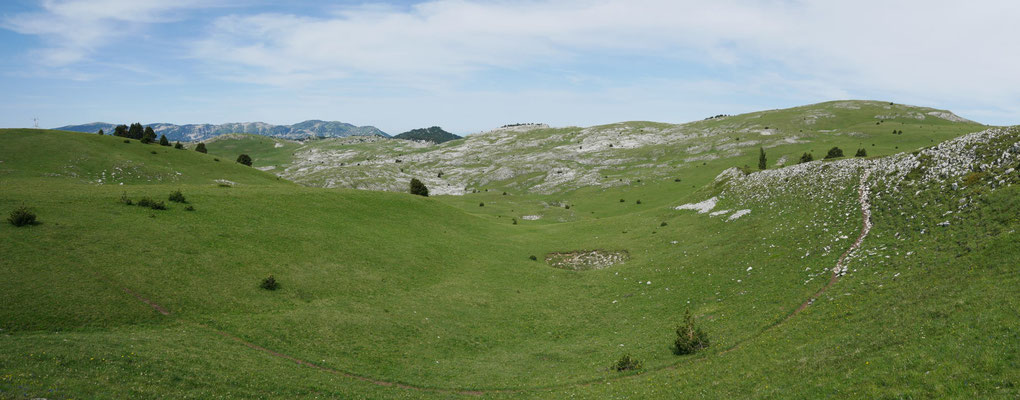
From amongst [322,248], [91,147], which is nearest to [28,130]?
[91,147]

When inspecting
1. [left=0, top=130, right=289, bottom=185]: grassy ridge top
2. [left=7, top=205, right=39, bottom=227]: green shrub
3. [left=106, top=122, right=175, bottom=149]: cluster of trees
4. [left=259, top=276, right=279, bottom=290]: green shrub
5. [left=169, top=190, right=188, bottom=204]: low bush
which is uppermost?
[left=106, top=122, right=175, bottom=149]: cluster of trees

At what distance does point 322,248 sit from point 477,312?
737 inches

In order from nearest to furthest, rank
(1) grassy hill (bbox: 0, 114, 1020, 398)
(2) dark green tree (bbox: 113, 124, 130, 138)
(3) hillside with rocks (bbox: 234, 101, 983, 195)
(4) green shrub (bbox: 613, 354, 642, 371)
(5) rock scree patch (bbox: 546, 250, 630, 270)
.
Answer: (1) grassy hill (bbox: 0, 114, 1020, 398) < (4) green shrub (bbox: 613, 354, 642, 371) < (5) rock scree patch (bbox: 546, 250, 630, 270) < (2) dark green tree (bbox: 113, 124, 130, 138) < (3) hillside with rocks (bbox: 234, 101, 983, 195)

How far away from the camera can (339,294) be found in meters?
35.2

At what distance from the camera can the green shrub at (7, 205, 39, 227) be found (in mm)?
30666

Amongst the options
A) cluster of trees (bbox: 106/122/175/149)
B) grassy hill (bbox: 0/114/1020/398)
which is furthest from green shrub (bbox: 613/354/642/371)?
cluster of trees (bbox: 106/122/175/149)

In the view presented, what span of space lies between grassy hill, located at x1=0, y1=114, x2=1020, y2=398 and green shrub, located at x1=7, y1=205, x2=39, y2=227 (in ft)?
3.91

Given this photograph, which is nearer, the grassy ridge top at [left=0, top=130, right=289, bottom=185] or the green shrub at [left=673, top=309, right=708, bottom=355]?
the green shrub at [left=673, top=309, right=708, bottom=355]

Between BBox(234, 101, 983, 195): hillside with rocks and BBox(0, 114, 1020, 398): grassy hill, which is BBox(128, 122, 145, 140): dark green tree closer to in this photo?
BBox(0, 114, 1020, 398): grassy hill

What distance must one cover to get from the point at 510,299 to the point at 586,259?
53.9 ft

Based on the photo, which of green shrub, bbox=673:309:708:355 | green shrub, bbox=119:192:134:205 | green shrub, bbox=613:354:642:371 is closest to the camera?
green shrub, bbox=613:354:642:371

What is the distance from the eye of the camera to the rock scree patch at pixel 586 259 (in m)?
51.3

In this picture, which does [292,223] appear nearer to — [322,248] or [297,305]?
[322,248]

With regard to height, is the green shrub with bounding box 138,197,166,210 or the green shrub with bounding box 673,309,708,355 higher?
the green shrub with bounding box 138,197,166,210
